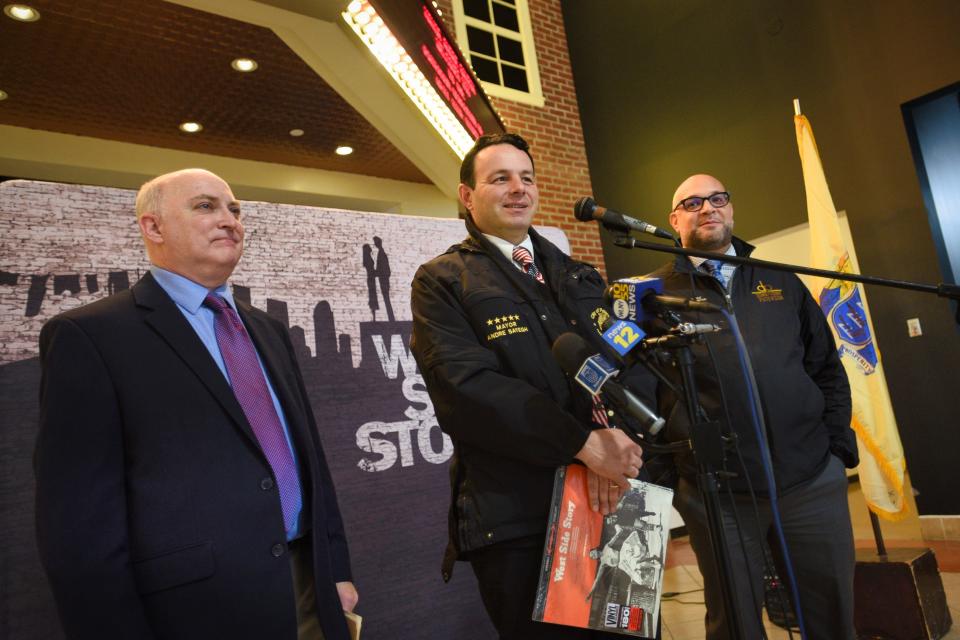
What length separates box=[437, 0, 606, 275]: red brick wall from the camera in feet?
20.5

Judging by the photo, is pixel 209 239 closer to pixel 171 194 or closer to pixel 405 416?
pixel 171 194

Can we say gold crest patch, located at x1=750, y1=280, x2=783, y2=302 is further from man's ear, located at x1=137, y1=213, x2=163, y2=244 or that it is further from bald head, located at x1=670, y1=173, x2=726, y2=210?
man's ear, located at x1=137, y1=213, x2=163, y2=244

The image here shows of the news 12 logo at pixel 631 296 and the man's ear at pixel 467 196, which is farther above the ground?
the man's ear at pixel 467 196

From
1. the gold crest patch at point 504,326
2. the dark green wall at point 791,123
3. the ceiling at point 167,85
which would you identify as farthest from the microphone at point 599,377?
the dark green wall at point 791,123

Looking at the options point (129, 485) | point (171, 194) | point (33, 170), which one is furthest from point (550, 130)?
point (129, 485)

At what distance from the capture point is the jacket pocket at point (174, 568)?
3.99 ft

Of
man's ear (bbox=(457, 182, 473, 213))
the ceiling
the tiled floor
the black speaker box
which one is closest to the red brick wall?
the ceiling

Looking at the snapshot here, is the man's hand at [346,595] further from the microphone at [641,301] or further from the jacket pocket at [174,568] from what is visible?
the microphone at [641,301]

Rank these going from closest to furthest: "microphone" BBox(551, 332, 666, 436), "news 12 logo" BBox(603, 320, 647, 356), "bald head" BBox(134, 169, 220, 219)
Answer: "microphone" BBox(551, 332, 666, 436), "news 12 logo" BBox(603, 320, 647, 356), "bald head" BBox(134, 169, 220, 219)

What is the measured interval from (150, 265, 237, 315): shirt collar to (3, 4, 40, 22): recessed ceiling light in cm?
329

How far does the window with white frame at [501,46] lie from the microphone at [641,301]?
5.24m

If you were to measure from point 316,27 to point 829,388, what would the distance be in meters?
2.98

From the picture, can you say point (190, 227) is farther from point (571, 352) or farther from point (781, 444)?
point (781, 444)

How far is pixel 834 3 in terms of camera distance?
5.14m
